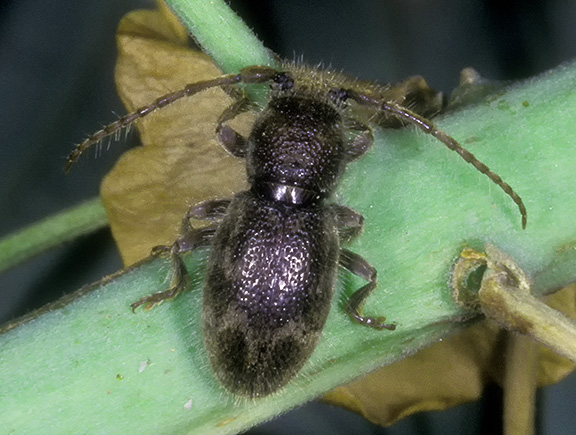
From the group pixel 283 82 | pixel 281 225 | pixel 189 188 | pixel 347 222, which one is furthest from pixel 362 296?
pixel 189 188

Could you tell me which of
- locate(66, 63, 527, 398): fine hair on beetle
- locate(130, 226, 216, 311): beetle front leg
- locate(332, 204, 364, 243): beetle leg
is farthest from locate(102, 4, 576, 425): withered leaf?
locate(332, 204, 364, 243): beetle leg

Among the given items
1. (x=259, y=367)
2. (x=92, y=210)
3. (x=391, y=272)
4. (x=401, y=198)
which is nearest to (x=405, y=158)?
(x=401, y=198)

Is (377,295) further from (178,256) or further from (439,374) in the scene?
(439,374)

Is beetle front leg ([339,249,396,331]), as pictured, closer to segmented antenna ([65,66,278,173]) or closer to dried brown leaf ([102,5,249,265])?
segmented antenna ([65,66,278,173])

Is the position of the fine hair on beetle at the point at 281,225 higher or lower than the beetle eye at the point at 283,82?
lower

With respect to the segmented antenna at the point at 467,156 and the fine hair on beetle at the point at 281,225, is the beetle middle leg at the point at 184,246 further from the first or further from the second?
the segmented antenna at the point at 467,156

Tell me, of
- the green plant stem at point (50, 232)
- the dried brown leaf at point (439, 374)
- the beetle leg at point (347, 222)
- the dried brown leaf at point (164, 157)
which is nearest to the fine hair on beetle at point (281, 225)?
the beetle leg at point (347, 222)
